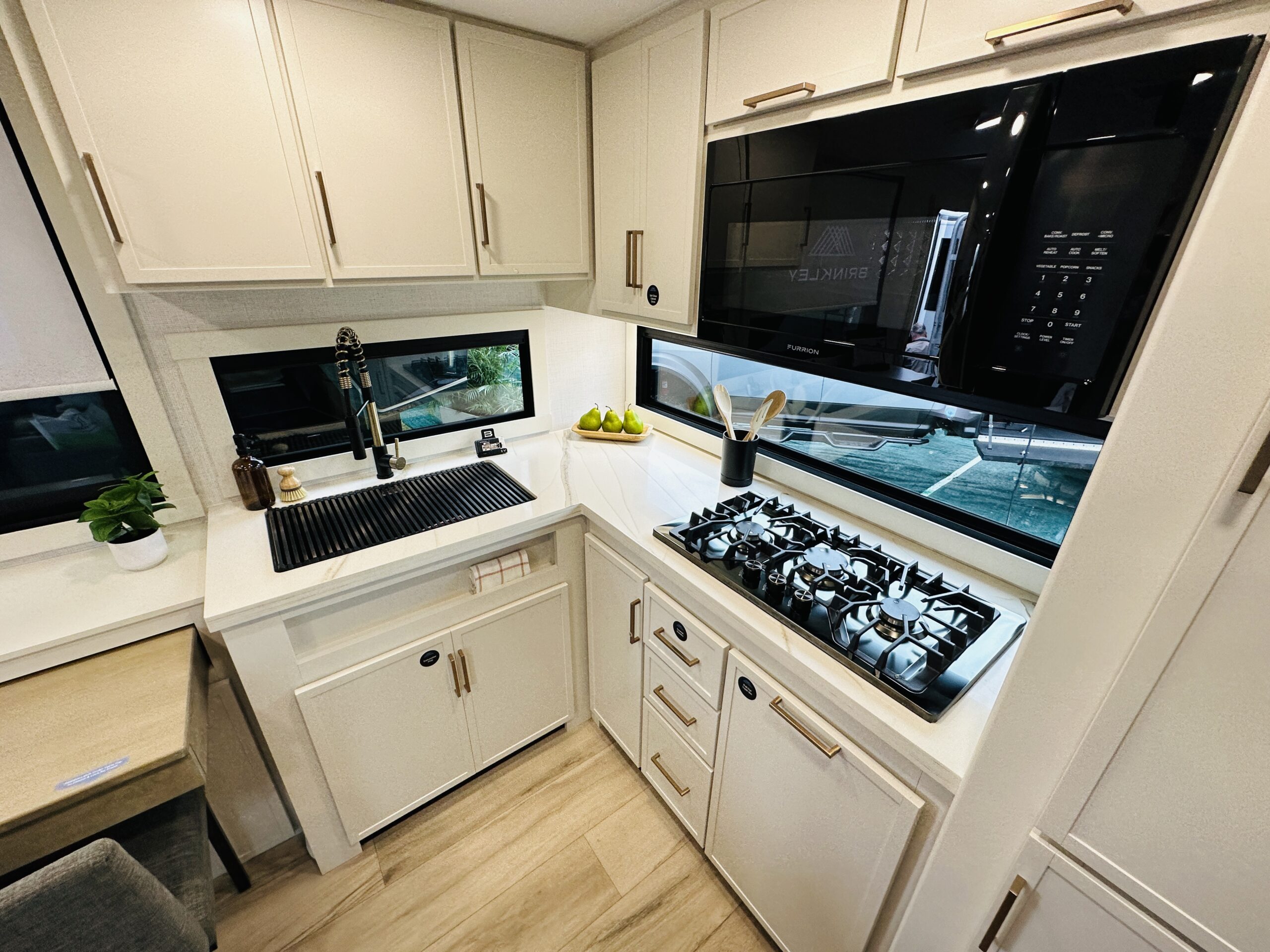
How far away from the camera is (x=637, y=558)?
4.63ft

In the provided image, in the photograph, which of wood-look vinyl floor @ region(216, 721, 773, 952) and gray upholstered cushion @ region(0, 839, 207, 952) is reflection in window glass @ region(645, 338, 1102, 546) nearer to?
wood-look vinyl floor @ region(216, 721, 773, 952)

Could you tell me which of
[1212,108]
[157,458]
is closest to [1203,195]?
[1212,108]

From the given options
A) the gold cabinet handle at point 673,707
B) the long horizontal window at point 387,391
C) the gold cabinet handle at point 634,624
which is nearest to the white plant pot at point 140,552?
the long horizontal window at point 387,391

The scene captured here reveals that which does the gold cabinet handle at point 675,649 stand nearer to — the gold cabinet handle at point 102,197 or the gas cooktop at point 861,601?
the gas cooktop at point 861,601

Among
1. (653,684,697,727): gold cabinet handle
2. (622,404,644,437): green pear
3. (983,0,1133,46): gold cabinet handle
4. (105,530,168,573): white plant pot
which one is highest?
(983,0,1133,46): gold cabinet handle

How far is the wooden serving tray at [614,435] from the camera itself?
2027 millimetres

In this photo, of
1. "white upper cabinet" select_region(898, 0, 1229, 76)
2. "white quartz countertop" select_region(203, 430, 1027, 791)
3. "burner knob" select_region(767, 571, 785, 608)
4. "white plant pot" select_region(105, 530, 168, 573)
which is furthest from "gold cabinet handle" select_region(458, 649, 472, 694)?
"white upper cabinet" select_region(898, 0, 1229, 76)

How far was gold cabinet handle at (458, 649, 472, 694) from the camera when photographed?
1.49 meters

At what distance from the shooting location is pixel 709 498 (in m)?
1.60

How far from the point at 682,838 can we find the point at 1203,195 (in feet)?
6.05

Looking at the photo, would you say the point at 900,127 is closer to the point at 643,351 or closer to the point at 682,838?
the point at 643,351

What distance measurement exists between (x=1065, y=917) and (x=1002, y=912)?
0.08 metres

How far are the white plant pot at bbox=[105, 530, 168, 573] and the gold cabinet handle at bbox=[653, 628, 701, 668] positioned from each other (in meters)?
1.29

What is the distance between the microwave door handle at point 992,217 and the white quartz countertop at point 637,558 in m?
0.55
